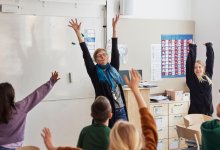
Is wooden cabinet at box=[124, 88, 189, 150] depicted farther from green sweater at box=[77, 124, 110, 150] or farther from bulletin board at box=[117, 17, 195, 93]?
green sweater at box=[77, 124, 110, 150]

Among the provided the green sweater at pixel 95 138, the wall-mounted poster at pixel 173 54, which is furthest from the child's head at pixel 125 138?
the wall-mounted poster at pixel 173 54

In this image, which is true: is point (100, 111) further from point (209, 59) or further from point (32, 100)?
point (209, 59)

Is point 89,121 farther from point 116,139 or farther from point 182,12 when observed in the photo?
point 116,139

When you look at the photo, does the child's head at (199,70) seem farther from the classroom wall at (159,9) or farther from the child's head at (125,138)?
the child's head at (125,138)

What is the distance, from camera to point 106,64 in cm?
338

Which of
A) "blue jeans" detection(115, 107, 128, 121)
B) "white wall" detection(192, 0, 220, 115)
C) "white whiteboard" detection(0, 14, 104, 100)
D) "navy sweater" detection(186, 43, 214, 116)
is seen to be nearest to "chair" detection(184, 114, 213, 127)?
"navy sweater" detection(186, 43, 214, 116)

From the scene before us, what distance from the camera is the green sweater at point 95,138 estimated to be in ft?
7.31

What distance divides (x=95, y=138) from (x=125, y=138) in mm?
462

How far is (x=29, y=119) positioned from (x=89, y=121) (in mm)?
876

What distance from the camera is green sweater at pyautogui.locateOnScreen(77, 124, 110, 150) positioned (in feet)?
7.31

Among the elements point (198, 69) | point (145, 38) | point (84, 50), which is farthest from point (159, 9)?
point (84, 50)

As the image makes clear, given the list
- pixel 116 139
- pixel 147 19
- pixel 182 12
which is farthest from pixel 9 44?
pixel 182 12

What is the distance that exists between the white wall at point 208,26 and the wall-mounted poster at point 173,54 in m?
0.23

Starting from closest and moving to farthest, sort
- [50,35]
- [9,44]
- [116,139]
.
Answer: [116,139], [9,44], [50,35]
